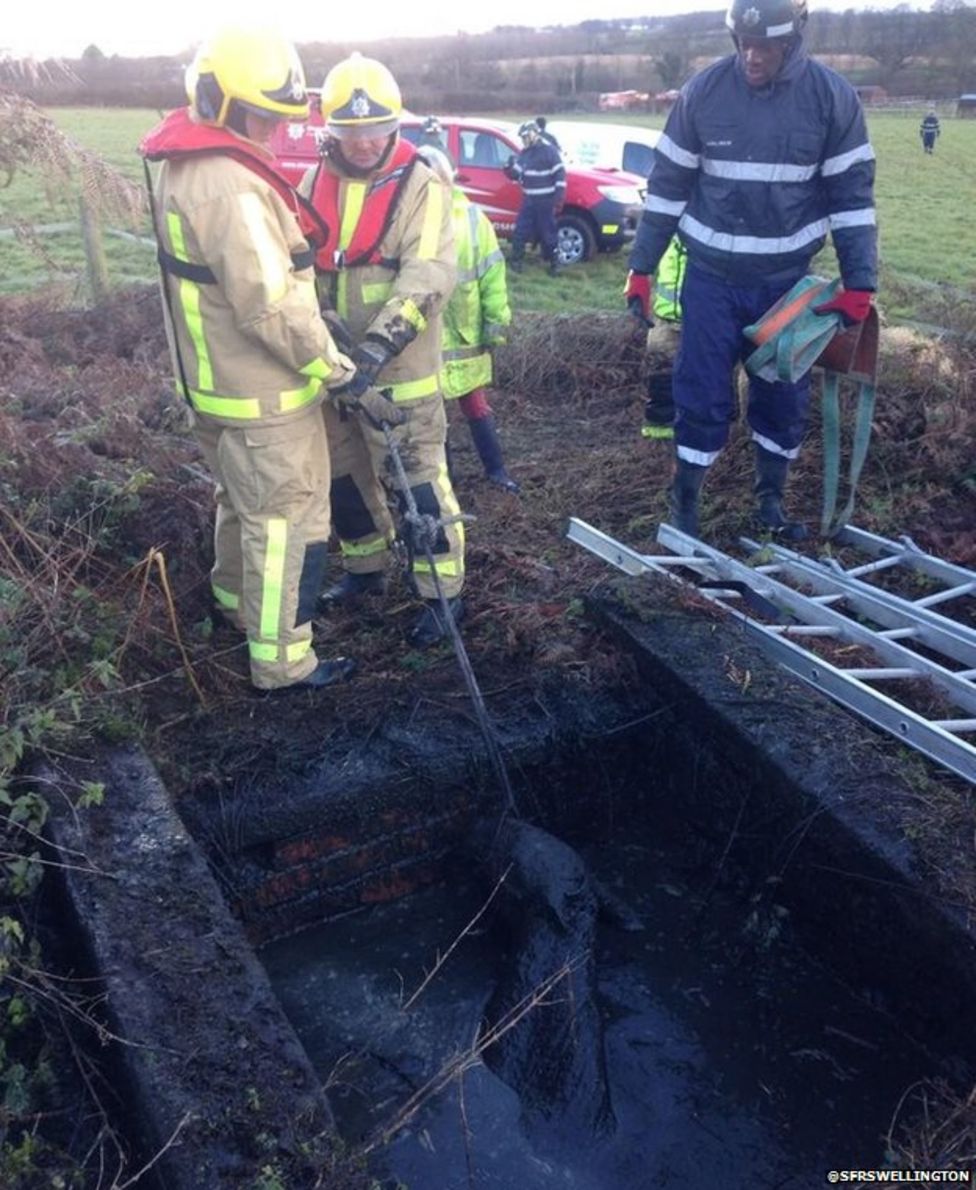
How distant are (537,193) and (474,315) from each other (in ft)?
25.7

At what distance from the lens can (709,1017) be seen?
10.1 feet

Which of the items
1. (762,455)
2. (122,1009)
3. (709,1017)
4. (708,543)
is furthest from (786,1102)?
(762,455)

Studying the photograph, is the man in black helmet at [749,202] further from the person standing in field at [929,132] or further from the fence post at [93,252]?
Result: the person standing in field at [929,132]

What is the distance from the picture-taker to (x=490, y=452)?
18.7ft

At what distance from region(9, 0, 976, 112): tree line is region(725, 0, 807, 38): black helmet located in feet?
83.8

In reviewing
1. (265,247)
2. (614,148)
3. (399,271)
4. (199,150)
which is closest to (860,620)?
(399,271)

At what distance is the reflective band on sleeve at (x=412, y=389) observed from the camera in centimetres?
402

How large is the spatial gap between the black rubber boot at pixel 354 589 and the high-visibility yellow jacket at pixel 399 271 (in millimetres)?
826

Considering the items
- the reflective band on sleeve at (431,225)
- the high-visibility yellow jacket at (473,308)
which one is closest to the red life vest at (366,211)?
the reflective band on sleeve at (431,225)

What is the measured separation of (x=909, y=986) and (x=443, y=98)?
30.8 metres

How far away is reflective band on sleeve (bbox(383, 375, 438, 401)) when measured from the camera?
4023 mm

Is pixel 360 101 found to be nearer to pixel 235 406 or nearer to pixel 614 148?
pixel 235 406

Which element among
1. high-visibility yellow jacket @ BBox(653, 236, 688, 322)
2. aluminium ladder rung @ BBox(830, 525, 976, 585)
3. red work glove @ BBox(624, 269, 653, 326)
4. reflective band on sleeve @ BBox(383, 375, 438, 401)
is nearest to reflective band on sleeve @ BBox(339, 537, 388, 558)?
reflective band on sleeve @ BBox(383, 375, 438, 401)

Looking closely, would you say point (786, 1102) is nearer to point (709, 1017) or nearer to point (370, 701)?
point (709, 1017)
